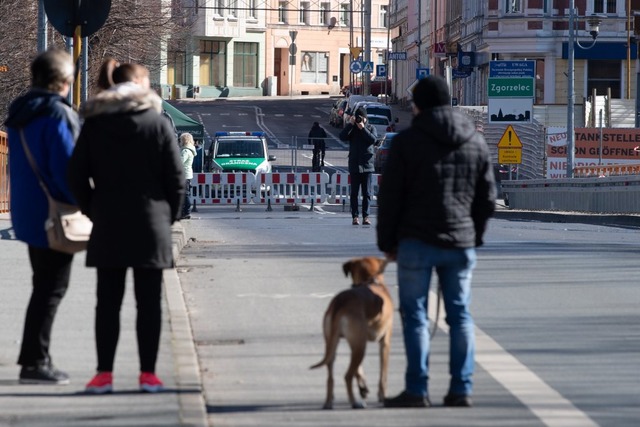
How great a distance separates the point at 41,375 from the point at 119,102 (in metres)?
1.64

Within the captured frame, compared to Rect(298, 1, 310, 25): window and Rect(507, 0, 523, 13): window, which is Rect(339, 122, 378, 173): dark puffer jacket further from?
Rect(298, 1, 310, 25): window

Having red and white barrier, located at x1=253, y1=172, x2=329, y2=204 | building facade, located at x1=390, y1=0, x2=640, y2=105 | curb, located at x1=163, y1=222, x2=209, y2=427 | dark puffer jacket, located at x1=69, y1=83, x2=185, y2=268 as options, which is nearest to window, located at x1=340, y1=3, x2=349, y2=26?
building facade, located at x1=390, y1=0, x2=640, y2=105

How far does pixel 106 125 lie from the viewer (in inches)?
301

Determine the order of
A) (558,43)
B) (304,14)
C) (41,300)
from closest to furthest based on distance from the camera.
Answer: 1. (41,300)
2. (558,43)
3. (304,14)

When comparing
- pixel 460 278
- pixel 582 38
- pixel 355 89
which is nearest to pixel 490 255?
pixel 460 278

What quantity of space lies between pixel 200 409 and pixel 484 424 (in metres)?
1.40

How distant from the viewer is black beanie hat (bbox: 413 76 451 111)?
755 centimetres

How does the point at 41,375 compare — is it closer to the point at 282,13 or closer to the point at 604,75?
the point at 604,75

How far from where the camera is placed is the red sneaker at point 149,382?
25.9 ft

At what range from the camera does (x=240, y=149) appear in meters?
43.1

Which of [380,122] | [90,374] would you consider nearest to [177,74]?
[380,122]

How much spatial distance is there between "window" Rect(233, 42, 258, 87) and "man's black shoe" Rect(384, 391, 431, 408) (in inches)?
3741

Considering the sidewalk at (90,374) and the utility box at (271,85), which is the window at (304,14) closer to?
the utility box at (271,85)

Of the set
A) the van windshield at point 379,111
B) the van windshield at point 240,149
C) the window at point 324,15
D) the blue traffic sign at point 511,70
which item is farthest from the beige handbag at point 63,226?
the window at point 324,15
